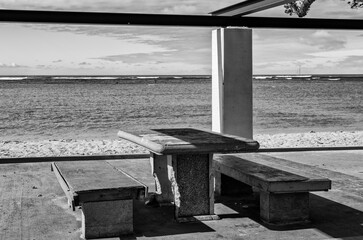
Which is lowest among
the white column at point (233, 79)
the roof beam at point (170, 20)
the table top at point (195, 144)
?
the table top at point (195, 144)

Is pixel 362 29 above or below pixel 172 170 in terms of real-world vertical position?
→ above

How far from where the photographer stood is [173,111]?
4238cm

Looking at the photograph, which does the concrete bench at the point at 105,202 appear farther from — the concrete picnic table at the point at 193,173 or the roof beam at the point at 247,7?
the roof beam at the point at 247,7

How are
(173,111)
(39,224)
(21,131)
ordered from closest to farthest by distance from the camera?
1. (39,224)
2. (21,131)
3. (173,111)

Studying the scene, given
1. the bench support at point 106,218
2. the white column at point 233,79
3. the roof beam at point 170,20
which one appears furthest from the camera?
the white column at point 233,79

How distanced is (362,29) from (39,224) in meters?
5.83

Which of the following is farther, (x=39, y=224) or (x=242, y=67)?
(x=242, y=67)

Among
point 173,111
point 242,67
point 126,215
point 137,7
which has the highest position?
point 137,7

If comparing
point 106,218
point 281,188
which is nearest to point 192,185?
point 281,188

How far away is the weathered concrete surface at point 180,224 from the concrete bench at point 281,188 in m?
0.15

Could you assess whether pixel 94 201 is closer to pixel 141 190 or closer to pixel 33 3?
pixel 141 190

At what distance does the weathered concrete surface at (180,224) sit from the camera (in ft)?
18.4

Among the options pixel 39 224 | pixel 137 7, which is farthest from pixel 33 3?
pixel 39 224

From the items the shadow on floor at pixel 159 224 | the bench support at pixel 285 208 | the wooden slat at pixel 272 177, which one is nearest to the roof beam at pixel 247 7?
the wooden slat at pixel 272 177
